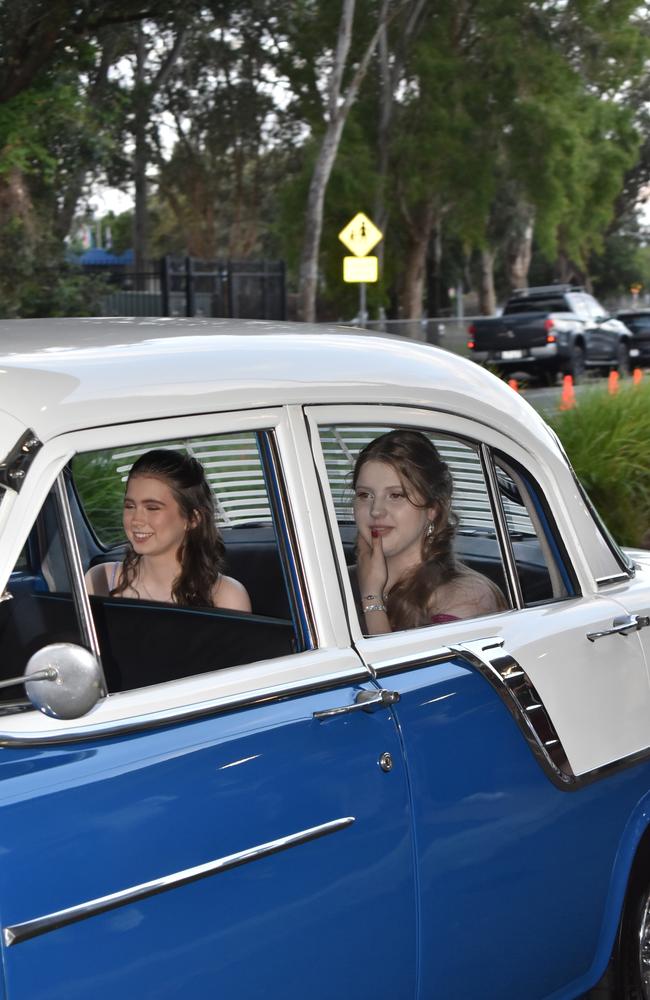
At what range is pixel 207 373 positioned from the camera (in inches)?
103

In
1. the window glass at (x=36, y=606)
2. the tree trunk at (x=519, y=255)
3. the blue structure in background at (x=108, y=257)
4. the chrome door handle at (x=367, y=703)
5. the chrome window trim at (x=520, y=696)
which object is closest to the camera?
the window glass at (x=36, y=606)

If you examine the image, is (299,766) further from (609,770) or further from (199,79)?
(199,79)

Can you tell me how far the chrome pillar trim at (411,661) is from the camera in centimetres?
279

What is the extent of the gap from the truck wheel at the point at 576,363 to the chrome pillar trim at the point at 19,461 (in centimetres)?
2938

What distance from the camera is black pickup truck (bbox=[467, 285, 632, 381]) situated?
30891 millimetres

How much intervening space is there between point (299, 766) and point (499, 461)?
3.50ft

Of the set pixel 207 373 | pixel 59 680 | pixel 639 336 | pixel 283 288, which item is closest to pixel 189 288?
pixel 283 288

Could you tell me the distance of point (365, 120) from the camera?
4253 centimetres

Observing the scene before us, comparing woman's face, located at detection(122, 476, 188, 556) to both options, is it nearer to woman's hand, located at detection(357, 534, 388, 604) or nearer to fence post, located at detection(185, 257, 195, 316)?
woman's hand, located at detection(357, 534, 388, 604)

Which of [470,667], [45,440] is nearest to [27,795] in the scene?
[45,440]

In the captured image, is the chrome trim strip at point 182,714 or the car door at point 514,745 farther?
the car door at point 514,745

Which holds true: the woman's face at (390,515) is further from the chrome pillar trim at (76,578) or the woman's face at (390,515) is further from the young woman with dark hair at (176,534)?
the chrome pillar trim at (76,578)

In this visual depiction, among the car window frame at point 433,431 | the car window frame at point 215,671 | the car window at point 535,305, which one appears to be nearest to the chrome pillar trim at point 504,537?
the car window frame at point 433,431

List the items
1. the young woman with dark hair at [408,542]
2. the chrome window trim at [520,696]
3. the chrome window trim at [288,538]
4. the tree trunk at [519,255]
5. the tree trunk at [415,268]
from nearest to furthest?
the chrome window trim at [288,538] → the chrome window trim at [520,696] → the young woman with dark hair at [408,542] → the tree trunk at [415,268] → the tree trunk at [519,255]
